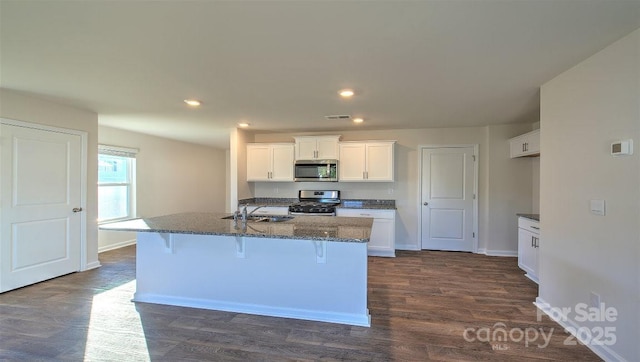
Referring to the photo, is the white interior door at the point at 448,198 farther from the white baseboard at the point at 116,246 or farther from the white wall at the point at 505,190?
the white baseboard at the point at 116,246

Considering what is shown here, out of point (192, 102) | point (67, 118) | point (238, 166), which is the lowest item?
point (238, 166)

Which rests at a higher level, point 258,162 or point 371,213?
point 258,162

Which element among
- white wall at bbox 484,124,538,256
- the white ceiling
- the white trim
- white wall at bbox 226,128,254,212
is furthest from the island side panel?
white wall at bbox 484,124,538,256

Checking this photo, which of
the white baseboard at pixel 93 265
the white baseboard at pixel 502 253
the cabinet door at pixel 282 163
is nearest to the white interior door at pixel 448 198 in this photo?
the white baseboard at pixel 502 253

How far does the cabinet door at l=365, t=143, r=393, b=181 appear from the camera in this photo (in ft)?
16.6

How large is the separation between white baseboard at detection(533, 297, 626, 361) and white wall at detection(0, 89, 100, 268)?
5553mm

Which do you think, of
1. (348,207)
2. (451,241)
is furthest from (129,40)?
(451,241)

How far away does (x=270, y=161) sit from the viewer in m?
5.49

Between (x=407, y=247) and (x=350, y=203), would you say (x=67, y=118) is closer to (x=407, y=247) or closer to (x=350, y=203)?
(x=350, y=203)

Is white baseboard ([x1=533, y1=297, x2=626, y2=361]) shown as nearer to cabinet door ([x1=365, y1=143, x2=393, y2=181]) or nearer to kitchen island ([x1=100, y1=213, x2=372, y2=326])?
kitchen island ([x1=100, y1=213, x2=372, y2=326])

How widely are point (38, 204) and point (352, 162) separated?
4.34 metres

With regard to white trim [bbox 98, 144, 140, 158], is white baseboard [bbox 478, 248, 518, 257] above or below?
below

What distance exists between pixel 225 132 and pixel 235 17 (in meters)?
4.11

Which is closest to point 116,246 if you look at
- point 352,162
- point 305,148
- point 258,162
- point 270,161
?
point 258,162
